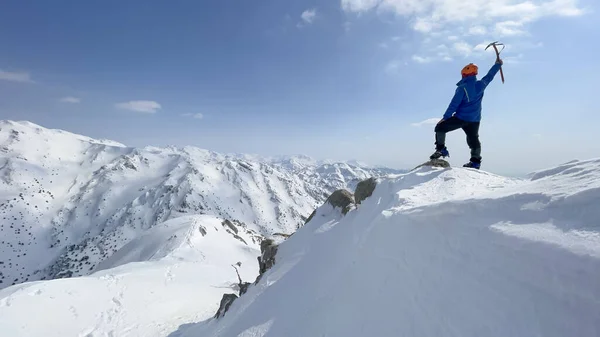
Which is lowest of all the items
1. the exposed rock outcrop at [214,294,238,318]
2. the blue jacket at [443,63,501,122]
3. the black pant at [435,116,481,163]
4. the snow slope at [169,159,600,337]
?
the exposed rock outcrop at [214,294,238,318]

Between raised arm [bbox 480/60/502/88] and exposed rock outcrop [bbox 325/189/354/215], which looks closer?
raised arm [bbox 480/60/502/88]

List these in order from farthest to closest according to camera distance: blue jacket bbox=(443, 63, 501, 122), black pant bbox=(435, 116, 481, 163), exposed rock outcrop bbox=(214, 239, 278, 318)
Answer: exposed rock outcrop bbox=(214, 239, 278, 318)
black pant bbox=(435, 116, 481, 163)
blue jacket bbox=(443, 63, 501, 122)

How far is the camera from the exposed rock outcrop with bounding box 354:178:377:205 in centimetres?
1216

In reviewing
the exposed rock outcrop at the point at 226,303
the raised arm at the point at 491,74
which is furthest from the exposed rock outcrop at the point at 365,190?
the exposed rock outcrop at the point at 226,303

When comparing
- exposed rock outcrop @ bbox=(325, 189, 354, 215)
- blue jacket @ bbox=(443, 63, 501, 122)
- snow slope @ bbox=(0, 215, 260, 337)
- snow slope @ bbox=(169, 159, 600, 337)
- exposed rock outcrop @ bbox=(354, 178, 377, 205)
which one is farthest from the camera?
snow slope @ bbox=(0, 215, 260, 337)

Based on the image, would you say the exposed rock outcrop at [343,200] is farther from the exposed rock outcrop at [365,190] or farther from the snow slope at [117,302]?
the snow slope at [117,302]

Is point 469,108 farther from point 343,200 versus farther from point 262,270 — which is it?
point 262,270

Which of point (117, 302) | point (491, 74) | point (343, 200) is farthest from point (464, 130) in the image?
point (117, 302)

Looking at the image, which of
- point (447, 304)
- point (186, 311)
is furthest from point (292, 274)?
point (186, 311)

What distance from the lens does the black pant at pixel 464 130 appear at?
33.3 feet

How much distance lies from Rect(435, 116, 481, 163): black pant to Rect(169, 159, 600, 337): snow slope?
59.6 inches

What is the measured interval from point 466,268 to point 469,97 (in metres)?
7.12

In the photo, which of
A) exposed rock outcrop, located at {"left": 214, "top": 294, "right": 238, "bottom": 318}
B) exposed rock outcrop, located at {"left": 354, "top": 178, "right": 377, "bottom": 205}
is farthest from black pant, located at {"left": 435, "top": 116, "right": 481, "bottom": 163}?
exposed rock outcrop, located at {"left": 214, "top": 294, "right": 238, "bottom": 318}

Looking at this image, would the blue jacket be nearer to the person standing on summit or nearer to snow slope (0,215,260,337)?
the person standing on summit
